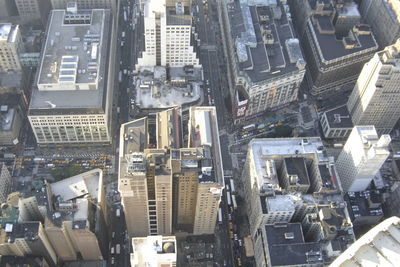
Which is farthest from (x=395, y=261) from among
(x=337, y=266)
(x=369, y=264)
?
(x=337, y=266)

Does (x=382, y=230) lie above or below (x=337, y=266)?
above

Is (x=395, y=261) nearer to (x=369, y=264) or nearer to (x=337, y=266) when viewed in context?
(x=369, y=264)

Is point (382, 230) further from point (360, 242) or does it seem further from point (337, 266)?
point (337, 266)

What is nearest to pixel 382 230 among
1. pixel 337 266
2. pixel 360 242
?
pixel 360 242
